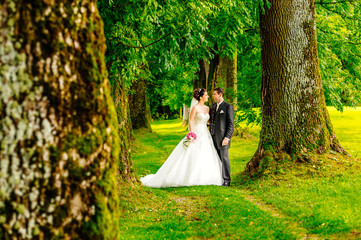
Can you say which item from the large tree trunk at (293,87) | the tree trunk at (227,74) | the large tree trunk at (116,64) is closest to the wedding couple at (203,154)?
the large tree trunk at (293,87)

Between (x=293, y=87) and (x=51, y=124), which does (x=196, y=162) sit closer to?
(x=293, y=87)

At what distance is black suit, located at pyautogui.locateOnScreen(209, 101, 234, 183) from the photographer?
412 inches

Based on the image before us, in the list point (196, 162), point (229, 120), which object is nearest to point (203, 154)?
point (196, 162)

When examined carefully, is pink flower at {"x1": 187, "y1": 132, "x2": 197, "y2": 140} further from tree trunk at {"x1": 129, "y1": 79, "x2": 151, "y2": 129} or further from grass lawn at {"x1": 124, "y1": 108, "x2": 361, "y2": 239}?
tree trunk at {"x1": 129, "y1": 79, "x2": 151, "y2": 129}

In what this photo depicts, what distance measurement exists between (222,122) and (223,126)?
0.11m

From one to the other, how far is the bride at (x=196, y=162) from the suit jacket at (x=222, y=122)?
0.34 metres

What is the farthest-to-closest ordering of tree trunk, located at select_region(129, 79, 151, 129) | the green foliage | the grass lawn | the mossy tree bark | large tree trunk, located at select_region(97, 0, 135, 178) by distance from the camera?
tree trunk, located at select_region(129, 79, 151, 129), the green foliage, large tree trunk, located at select_region(97, 0, 135, 178), the grass lawn, the mossy tree bark

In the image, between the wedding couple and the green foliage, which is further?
the green foliage

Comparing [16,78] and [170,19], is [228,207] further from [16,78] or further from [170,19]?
[16,78]

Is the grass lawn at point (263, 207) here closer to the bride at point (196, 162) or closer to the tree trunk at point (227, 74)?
the bride at point (196, 162)

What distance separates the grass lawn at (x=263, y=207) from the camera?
588 cm

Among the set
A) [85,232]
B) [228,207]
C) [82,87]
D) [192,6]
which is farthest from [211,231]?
[192,6]

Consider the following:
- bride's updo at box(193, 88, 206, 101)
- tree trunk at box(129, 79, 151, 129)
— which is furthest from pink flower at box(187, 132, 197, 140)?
tree trunk at box(129, 79, 151, 129)

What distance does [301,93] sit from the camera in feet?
31.8
